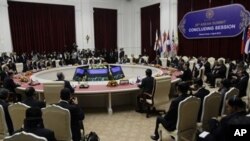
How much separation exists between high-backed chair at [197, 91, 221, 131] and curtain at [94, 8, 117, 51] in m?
14.8

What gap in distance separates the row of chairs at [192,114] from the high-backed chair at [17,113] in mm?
2326

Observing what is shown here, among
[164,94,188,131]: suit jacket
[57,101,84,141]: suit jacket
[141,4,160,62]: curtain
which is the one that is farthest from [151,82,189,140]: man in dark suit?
[141,4,160,62]: curtain

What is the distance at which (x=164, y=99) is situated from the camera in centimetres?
565

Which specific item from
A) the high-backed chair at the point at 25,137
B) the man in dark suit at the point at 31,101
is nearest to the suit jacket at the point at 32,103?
the man in dark suit at the point at 31,101

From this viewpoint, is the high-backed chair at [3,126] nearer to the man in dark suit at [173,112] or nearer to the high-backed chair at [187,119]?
the man in dark suit at [173,112]

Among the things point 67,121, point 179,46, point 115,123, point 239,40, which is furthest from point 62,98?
point 179,46

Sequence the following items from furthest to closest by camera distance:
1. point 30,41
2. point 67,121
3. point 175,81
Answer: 1. point 30,41
2. point 175,81
3. point 67,121

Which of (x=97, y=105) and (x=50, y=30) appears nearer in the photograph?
(x=97, y=105)

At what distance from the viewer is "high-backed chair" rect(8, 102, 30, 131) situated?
137 inches

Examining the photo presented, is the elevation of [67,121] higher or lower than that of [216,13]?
lower

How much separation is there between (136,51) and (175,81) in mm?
12522

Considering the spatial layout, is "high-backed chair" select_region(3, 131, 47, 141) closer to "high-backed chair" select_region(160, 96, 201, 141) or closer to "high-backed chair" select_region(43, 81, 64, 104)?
"high-backed chair" select_region(160, 96, 201, 141)

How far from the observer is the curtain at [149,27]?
16636 mm

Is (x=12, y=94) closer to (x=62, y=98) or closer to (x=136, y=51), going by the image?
(x=62, y=98)
